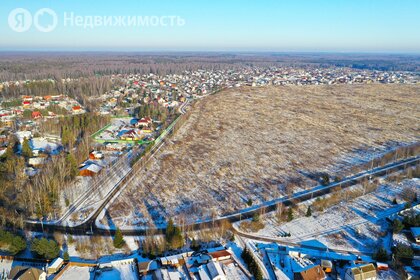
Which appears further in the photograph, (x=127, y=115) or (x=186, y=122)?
(x=127, y=115)

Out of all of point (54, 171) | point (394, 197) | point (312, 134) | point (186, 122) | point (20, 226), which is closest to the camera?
point (20, 226)

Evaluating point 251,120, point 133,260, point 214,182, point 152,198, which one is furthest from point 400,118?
point 133,260

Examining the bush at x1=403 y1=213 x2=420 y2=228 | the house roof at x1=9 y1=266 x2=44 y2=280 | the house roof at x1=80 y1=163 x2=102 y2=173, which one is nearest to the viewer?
the house roof at x1=9 y1=266 x2=44 y2=280

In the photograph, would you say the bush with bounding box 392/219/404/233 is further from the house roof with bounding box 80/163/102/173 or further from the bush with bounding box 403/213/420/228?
the house roof with bounding box 80/163/102/173

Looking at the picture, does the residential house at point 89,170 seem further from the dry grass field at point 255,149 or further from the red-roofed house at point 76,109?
the red-roofed house at point 76,109

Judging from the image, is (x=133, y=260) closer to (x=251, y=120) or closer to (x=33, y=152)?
(x=33, y=152)

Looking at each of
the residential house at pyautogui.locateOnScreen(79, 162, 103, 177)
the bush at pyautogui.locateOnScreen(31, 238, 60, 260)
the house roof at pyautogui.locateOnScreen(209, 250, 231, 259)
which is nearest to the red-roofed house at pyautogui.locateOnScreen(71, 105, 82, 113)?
the residential house at pyautogui.locateOnScreen(79, 162, 103, 177)

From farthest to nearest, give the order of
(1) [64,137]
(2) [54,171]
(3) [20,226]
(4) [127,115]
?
(4) [127,115]
(1) [64,137]
(2) [54,171]
(3) [20,226]
